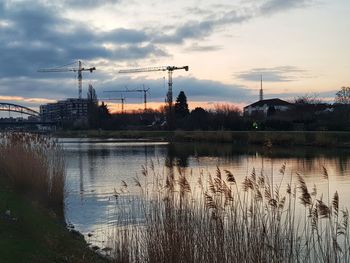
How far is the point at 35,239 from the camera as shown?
11.2 m

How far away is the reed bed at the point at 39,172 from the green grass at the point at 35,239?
82.1 inches

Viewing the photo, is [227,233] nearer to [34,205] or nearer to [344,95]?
[34,205]

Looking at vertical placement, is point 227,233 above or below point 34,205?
above

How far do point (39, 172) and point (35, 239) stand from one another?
21.4 ft

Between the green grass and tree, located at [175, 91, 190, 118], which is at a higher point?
tree, located at [175, 91, 190, 118]

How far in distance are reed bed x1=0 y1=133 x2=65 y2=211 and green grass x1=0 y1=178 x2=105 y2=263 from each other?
209cm

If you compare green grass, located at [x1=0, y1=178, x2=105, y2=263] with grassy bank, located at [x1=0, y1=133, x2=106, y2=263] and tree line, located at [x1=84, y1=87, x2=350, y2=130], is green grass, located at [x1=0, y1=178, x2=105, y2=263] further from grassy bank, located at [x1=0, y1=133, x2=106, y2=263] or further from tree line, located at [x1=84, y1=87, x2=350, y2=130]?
tree line, located at [x1=84, y1=87, x2=350, y2=130]

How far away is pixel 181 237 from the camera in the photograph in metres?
8.80

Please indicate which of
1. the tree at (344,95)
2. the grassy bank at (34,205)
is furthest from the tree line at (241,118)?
the grassy bank at (34,205)

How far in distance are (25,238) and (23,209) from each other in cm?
363

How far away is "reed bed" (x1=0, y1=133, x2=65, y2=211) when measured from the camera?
17.8 meters

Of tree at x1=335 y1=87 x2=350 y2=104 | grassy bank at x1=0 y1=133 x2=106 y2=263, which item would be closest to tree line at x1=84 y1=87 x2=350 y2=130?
tree at x1=335 y1=87 x2=350 y2=104

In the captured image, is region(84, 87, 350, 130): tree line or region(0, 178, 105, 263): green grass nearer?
region(0, 178, 105, 263): green grass

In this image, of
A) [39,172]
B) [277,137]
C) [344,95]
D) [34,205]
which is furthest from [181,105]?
[34,205]
